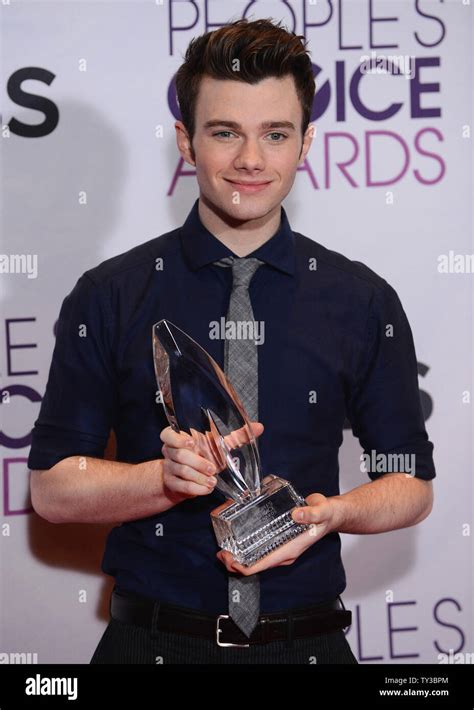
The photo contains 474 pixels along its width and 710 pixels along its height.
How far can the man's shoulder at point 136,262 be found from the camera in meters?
1.77

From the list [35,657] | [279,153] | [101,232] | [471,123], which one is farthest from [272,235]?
[35,657]

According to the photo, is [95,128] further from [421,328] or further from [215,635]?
[215,635]

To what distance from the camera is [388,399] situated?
1.76 meters

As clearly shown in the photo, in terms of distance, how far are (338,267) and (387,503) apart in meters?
0.46

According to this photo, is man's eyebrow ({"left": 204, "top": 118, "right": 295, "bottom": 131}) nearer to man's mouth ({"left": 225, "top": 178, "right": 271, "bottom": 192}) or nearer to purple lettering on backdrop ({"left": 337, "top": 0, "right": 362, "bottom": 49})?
man's mouth ({"left": 225, "top": 178, "right": 271, "bottom": 192})

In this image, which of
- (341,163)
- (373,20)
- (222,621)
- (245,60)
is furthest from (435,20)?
(222,621)

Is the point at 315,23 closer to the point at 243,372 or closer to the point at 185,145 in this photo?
the point at 185,145

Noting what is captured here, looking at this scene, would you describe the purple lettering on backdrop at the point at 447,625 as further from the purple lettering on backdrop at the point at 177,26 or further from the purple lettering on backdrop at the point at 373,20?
the purple lettering on backdrop at the point at 177,26

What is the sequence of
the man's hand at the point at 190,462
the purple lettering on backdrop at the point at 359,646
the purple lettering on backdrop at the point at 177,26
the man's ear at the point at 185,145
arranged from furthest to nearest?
the purple lettering on backdrop at the point at 359,646 < the purple lettering on backdrop at the point at 177,26 < the man's ear at the point at 185,145 < the man's hand at the point at 190,462

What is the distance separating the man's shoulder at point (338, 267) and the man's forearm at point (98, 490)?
0.50 m

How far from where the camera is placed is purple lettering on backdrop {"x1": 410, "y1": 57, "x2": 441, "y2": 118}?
2.31 m

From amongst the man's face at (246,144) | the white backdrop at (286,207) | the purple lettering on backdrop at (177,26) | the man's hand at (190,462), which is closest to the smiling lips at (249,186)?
the man's face at (246,144)

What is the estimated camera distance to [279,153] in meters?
1.70

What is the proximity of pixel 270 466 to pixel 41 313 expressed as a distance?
869mm
